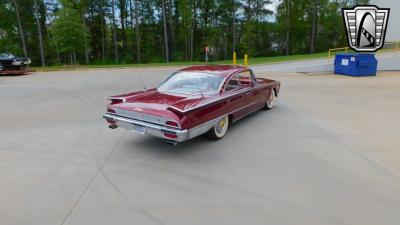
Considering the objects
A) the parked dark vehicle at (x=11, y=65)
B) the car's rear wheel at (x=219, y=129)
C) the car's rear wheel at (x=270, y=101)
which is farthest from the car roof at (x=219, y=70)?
the parked dark vehicle at (x=11, y=65)

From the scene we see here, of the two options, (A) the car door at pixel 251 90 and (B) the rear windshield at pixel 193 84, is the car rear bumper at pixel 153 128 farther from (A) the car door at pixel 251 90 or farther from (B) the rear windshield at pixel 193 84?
(A) the car door at pixel 251 90

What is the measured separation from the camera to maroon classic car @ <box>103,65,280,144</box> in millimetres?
4488

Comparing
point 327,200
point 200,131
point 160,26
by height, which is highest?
point 160,26

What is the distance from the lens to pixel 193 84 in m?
5.65

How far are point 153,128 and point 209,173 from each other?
1177 millimetres

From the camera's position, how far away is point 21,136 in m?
5.72

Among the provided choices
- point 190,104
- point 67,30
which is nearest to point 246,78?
point 190,104

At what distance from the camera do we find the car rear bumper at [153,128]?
14.4 feet

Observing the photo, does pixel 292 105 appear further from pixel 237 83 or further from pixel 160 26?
pixel 160 26

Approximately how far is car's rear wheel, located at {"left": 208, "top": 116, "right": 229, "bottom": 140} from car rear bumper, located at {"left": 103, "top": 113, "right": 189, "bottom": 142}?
92cm

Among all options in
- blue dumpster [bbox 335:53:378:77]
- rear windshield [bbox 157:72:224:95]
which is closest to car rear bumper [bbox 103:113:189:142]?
rear windshield [bbox 157:72:224:95]

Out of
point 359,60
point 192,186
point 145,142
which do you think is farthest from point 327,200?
point 359,60

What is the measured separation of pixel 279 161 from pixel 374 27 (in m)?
15.9

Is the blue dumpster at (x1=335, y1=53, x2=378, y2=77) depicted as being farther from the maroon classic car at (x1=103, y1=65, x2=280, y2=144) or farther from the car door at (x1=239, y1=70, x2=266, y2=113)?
the maroon classic car at (x1=103, y1=65, x2=280, y2=144)
